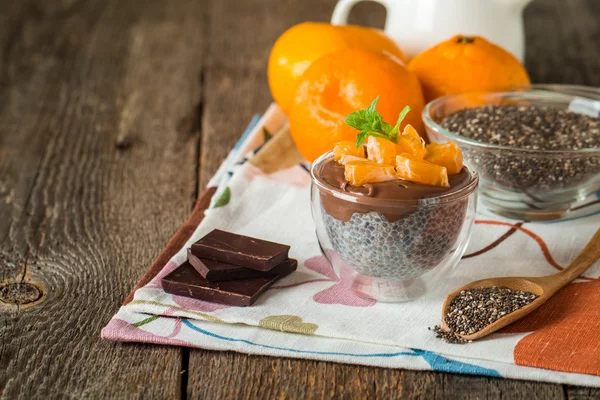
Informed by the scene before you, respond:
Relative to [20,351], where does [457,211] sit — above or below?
above

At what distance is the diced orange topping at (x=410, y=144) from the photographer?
0.76 m

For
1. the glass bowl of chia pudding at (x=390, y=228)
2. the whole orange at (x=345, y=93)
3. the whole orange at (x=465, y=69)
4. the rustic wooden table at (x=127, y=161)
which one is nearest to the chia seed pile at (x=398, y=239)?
the glass bowl of chia pudding at (x=390, y=228)

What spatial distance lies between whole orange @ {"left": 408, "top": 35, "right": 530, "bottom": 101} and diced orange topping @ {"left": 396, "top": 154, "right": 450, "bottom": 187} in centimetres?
45

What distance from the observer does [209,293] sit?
0.80m

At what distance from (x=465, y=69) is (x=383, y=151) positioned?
471 millimetres

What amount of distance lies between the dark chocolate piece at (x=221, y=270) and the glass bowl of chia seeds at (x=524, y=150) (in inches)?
12.8

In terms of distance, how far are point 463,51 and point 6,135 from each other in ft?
2.55

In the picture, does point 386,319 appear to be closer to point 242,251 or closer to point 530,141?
point 242,251

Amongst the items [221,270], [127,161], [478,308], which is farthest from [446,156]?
[127,161]

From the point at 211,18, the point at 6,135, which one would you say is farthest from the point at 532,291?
the point at 211,18

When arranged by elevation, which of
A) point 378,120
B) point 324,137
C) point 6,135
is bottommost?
point 6,135

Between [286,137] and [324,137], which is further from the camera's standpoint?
[286,137]

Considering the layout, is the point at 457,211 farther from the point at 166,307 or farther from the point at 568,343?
the point at 166,307

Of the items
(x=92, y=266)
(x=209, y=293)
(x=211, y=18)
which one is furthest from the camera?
(x=211, y=18)
